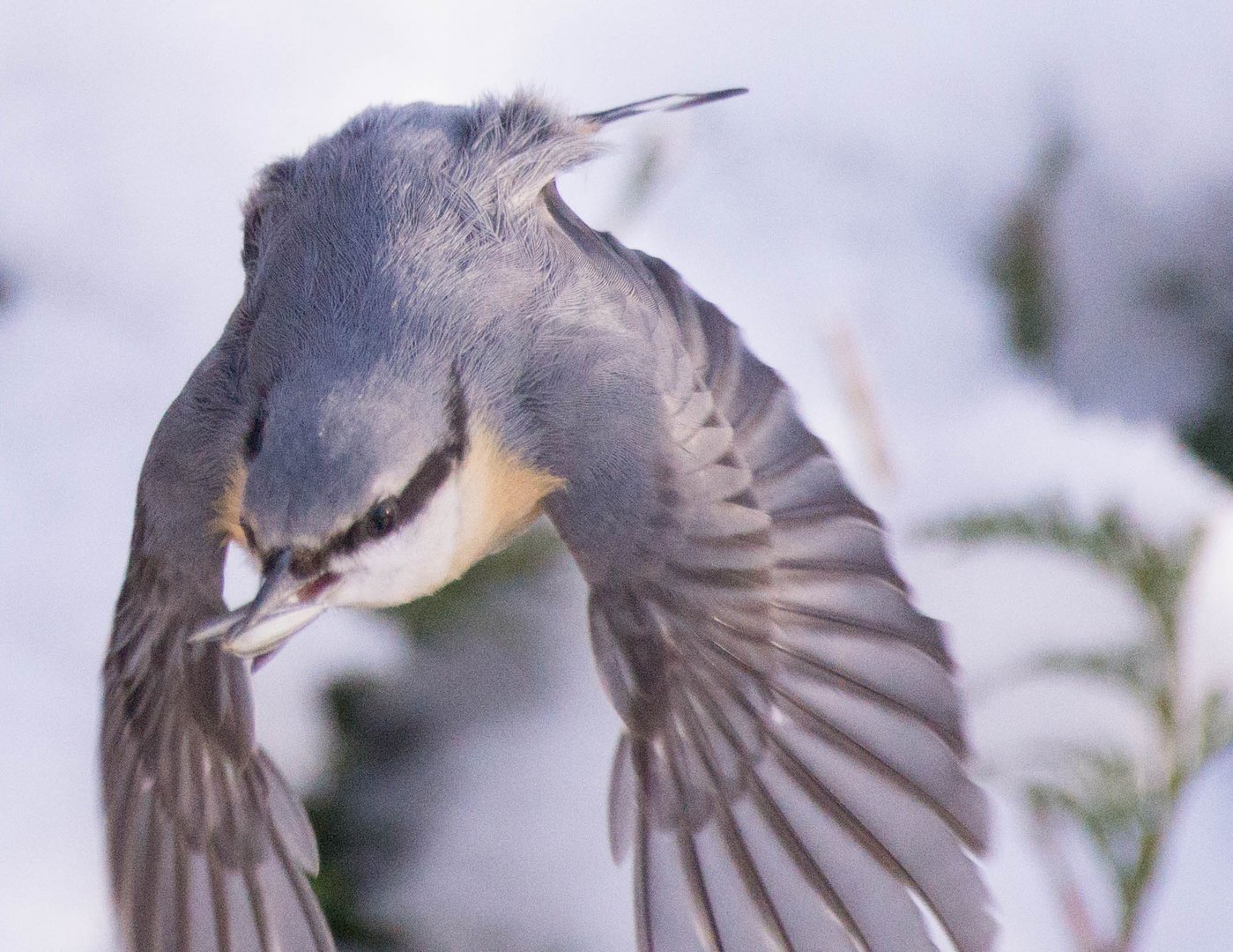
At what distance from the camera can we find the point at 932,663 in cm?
79

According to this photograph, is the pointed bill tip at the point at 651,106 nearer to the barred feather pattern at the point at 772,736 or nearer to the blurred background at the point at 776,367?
the barred feather pattern at the point at 772,736

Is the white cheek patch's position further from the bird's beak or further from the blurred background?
the blurred background

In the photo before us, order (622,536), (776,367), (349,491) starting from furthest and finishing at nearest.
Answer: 1. (776,367)
2. (622,536)
3. (349,491)

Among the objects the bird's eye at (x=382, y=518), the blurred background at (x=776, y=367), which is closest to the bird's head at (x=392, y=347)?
the bird's eye at (x=382, y=518)

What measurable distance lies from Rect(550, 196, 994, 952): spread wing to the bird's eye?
14 centimetres

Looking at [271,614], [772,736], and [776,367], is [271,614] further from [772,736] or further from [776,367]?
[776,367]

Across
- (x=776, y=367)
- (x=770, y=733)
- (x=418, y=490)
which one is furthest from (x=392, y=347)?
(x=776, y=367)

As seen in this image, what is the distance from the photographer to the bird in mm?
742

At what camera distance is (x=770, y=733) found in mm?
800

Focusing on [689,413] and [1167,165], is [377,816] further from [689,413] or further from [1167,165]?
[1167,165]

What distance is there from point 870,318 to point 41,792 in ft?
3.18

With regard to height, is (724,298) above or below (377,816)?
above

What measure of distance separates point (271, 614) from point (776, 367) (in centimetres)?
86

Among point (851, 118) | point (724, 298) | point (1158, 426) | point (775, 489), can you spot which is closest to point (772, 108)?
point (851, 118)
